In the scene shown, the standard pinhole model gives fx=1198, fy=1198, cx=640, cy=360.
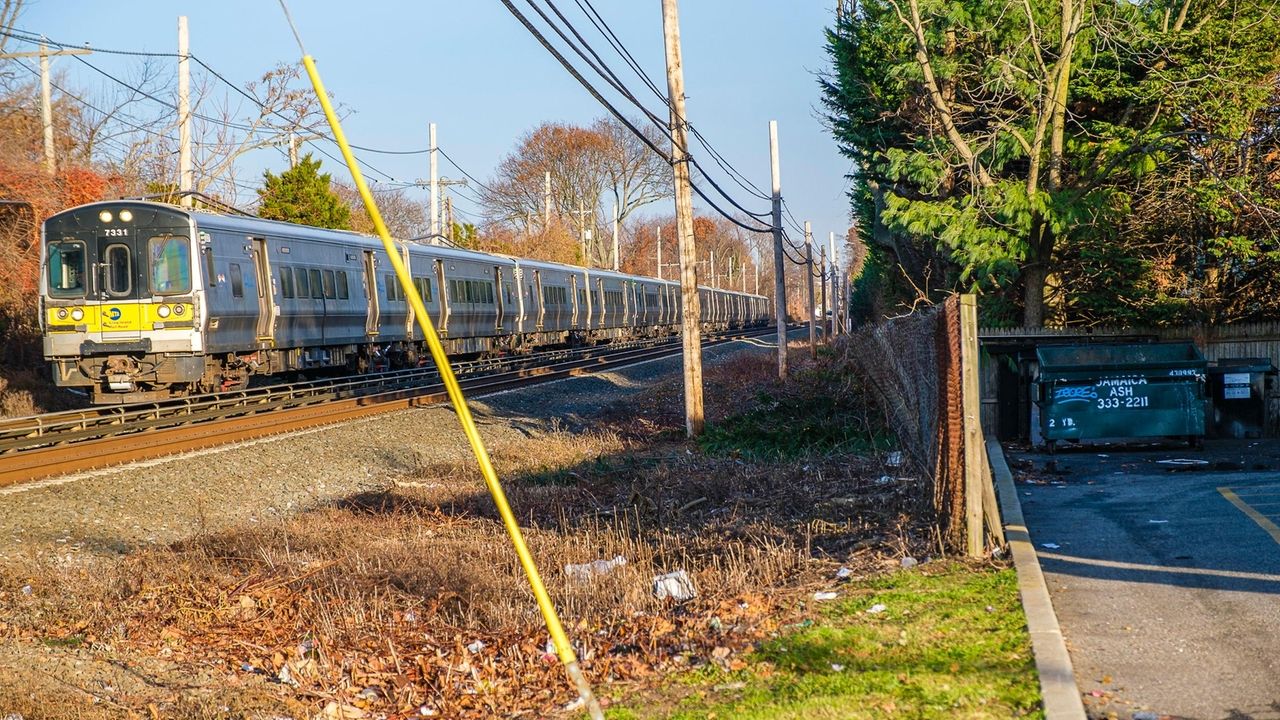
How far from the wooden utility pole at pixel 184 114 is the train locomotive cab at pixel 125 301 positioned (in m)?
4.52

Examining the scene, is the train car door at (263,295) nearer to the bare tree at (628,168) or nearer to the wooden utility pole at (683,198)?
the wooden utility pole at (683,198)

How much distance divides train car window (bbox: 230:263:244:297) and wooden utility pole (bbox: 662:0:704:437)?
24.2 ft

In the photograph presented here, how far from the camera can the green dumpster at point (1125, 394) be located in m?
14.2

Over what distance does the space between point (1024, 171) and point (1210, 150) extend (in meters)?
3.88

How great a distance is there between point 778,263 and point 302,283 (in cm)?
1240

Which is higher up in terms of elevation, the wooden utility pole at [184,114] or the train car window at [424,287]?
the wooden utility pole at [184,114]

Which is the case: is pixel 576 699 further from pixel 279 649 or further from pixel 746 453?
pixel 746 453

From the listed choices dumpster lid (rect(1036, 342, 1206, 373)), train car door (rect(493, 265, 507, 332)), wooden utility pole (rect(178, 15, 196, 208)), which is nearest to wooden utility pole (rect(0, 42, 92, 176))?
wooden utility pole (rect(178, 15, 196, 208))

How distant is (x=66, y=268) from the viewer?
18.8 metres

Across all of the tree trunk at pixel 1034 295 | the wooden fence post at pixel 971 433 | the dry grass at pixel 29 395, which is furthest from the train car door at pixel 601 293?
the wooden fence post at pixel 971 433

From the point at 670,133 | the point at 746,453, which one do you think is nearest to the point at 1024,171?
the point at 670,133

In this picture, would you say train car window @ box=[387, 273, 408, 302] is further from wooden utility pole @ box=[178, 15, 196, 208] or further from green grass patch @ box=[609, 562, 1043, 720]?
green grass patch @ box=[609, 562, 1043, 720]

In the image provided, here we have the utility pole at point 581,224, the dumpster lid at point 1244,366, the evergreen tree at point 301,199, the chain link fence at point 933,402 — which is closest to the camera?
the chain link fence at point 933,402

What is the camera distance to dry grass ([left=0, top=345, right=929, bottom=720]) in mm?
6492
